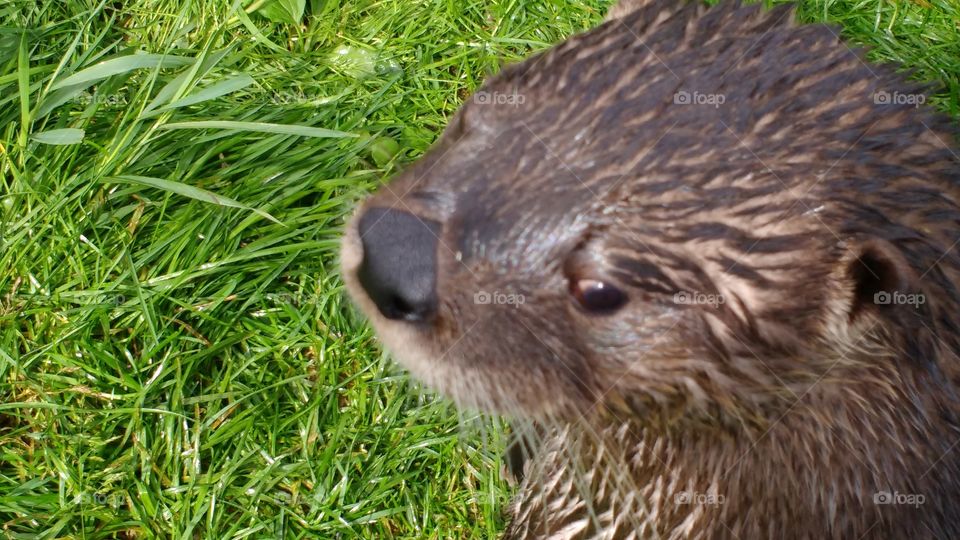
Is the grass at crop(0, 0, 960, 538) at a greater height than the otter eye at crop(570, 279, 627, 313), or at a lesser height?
lesser

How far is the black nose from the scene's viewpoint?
1.97 m

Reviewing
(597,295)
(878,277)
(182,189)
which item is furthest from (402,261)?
(182,189)

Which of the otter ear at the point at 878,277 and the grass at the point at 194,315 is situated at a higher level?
the otter ear at the point at 878,277

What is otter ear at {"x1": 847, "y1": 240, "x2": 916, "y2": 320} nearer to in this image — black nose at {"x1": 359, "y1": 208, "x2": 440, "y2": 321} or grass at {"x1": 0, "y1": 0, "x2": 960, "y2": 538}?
black nose at {"x1": 359, "y1": 208, "x2": 440, "y2": 321}

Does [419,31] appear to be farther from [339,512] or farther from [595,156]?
[595,156]

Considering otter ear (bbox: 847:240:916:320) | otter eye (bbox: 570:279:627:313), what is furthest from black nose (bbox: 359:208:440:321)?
Result: otter ear (bbox: 847:240:916:320)

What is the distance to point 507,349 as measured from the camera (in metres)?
2.04

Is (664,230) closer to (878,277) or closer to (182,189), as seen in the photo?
(878,277)

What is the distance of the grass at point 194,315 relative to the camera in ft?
10.0

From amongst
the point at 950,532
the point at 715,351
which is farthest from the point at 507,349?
the point at 950,532

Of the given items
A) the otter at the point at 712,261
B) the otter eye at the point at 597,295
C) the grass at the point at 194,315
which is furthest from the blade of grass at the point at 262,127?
the otter eye at the point at 597,295

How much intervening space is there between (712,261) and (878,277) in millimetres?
302

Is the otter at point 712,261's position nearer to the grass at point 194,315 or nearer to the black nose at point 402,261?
the black nose at point 402,261

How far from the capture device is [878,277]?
6.30 ft
